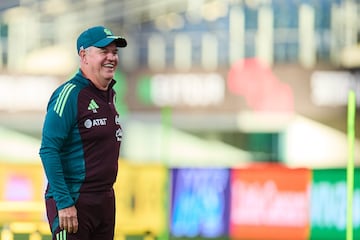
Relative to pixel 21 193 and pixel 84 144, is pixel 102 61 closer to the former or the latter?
pixel 84 144

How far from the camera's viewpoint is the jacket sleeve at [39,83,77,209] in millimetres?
4297

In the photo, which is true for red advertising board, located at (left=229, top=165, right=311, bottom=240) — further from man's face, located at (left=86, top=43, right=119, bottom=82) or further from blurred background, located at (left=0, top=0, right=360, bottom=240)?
blurred background, located at (left=0, top=0, right=360, bottom=240)

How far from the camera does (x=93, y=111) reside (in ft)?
14.5

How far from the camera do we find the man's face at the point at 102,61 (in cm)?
440

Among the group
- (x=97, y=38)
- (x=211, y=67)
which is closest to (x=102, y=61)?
(x=97, y=38)

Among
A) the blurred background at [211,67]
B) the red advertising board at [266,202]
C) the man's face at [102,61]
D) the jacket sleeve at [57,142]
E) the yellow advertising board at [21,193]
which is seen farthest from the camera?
the blurred background at [211,67]

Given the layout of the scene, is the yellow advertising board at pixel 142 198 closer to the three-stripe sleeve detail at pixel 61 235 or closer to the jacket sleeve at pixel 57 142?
the three-stripe sleeve detail at pixel 61 235

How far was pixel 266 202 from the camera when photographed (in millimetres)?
9852

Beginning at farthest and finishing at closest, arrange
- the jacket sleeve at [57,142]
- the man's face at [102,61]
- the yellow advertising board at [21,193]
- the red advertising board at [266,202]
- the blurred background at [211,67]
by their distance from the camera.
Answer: the blurred background at [211,67], the red advertising board at [266,202], the yellow advertising board at [21,193], the man's face at [102,61], the jacket sleeve at [57,142]

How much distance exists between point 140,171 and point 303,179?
150 cm

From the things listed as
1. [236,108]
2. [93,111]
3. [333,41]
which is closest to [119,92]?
[236,108]

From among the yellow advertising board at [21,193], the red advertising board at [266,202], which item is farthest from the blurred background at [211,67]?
the yellow advertising board at [21,193]

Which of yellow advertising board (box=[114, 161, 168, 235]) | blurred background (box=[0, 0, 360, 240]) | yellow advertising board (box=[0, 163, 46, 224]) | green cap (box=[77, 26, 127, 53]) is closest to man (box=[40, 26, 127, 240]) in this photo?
green cap (box=[77, 26, 127, 53])

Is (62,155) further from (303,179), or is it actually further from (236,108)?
(236,108)
